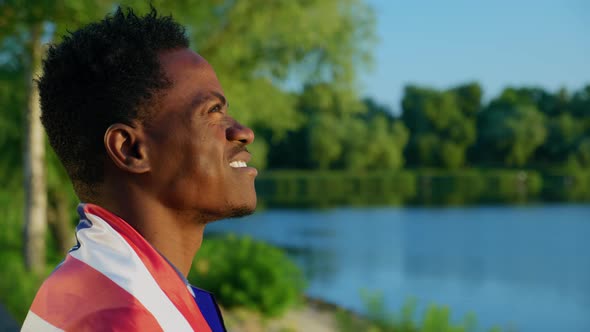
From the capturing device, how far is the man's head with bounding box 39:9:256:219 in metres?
1.13

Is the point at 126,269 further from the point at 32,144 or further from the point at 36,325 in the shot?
the point at 32,144

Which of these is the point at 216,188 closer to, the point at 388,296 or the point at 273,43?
the point at 273,43

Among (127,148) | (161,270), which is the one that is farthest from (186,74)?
(161,270)

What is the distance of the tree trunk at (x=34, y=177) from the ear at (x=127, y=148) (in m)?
8.88

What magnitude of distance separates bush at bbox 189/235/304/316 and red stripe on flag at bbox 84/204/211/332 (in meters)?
8.75

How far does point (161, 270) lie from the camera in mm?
1033

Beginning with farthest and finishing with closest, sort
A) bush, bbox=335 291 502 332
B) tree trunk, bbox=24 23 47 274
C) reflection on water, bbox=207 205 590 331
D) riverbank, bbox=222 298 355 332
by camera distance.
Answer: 1. reflection on water, bbox=207 205 590 331
2. tree trunk, bbox=24 23 47 274
3. riverbank, bbox=222 298 355 332
4. bush, bbox=335 291 502 332

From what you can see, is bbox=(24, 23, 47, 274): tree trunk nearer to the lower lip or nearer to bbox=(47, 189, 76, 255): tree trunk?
bbox=(47, 189, 76, 255): tree trunk

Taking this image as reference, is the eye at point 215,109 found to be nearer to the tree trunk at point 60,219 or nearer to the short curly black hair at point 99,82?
the short curly black hair at point 99,82

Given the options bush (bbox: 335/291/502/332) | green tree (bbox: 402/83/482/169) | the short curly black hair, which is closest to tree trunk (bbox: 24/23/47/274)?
bush (bbox: 335/291/502/332)

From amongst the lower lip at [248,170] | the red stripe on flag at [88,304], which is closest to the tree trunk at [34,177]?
the lower lip at [248,170]

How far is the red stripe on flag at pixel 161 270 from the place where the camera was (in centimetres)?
102

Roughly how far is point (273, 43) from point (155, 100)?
12.0 m

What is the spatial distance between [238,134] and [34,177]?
29.9 ft
